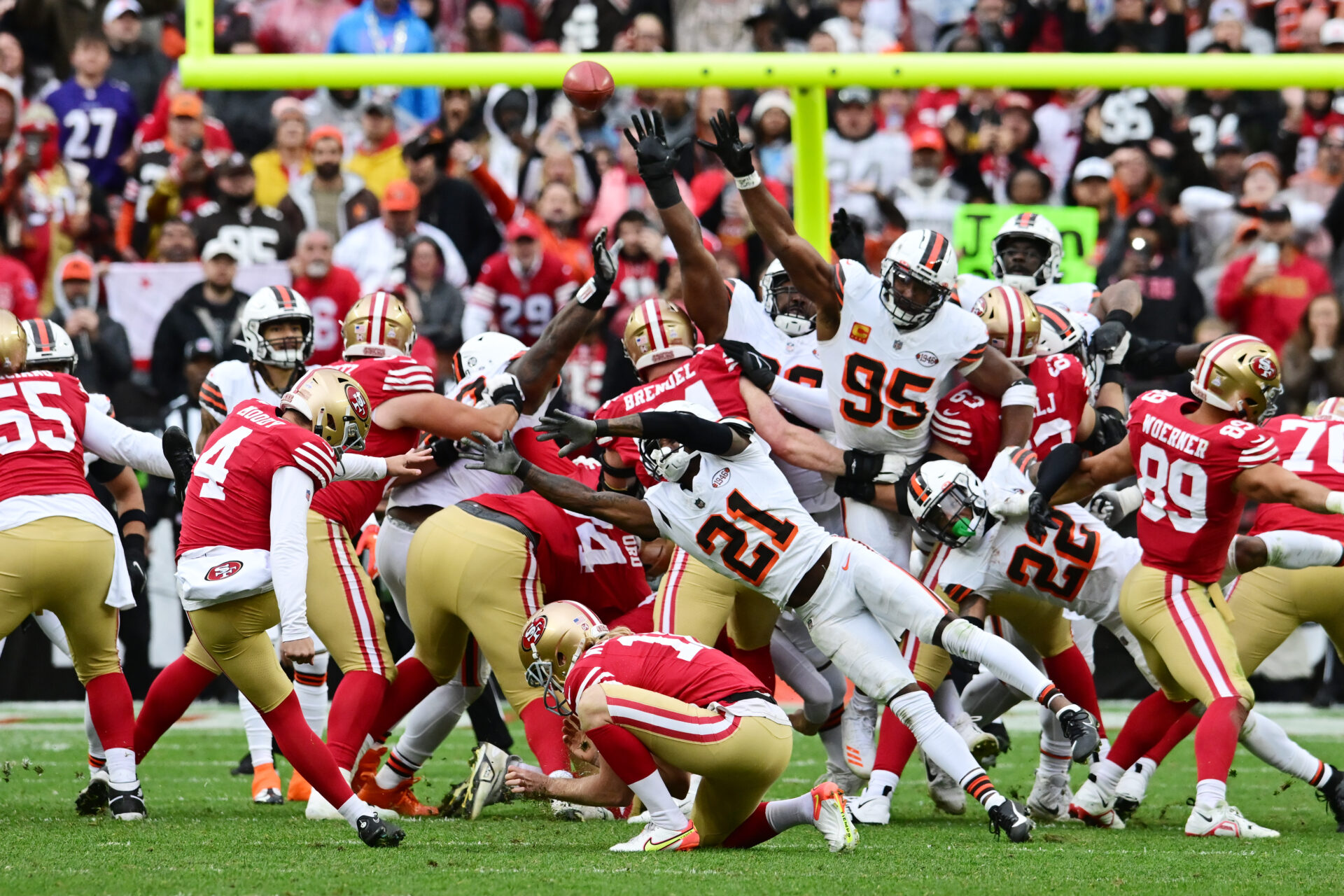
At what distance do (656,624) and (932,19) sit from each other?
9.52m

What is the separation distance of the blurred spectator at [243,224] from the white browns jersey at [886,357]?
20.6ft

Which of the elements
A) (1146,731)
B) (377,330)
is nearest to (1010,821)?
(1146,731)

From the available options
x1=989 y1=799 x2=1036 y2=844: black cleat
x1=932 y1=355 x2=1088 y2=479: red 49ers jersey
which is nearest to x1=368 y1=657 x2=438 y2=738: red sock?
x1=932 y1=355 x2=1088 y2=479: red 49ers jersey

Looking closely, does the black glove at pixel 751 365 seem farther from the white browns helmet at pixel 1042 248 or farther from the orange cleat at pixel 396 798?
the orange cleat at pixel 396 798

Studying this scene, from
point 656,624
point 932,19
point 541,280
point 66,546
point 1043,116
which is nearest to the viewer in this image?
point 66,546

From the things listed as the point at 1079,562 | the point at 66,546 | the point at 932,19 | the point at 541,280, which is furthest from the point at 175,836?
the point at 932,19

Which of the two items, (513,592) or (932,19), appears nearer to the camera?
(513,592)

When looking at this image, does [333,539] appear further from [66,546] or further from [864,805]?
[864,805]

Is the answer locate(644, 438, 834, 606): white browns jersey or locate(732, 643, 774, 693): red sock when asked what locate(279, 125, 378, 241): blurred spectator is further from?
locate(644, 438, 834, 606): white browns jersey

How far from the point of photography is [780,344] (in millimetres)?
8203

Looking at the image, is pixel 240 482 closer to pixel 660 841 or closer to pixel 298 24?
pixel 660 841

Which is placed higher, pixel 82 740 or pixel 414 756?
pixel 414 756

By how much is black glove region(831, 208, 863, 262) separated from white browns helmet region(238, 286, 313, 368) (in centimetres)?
249

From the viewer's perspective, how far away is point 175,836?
627 cm
